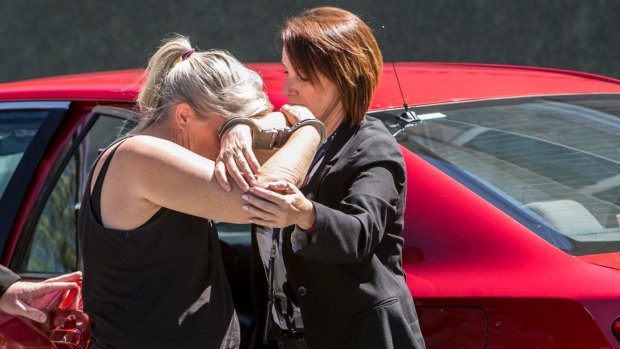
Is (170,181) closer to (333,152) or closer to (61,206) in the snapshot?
(333,152)

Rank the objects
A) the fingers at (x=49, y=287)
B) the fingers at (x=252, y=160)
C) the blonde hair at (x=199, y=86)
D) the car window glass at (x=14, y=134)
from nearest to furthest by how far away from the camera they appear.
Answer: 1. the fingers at (x=252, y=160)
2. the blonde hair at (x=199, y=86)
3. the fingers at (x=49, y=287)
4. the car window glass at (x=14, y=134)

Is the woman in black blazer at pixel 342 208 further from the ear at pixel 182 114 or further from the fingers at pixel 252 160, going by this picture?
the ear at pixel 182 114

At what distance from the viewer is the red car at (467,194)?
2.09 metres

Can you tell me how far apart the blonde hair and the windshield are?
502mm

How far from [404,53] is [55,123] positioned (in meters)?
4.99

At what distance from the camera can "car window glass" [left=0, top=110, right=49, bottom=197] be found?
10.5ft

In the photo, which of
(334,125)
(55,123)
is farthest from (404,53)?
(334,125)

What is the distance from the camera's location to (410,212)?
229 cm

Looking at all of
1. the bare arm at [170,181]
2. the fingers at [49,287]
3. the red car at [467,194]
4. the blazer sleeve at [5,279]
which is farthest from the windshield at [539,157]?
the blazer sleeve at [5,279]

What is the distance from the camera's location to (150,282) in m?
2.04

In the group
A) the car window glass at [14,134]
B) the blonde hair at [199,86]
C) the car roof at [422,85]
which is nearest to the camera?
the blonde hair at [199,86]

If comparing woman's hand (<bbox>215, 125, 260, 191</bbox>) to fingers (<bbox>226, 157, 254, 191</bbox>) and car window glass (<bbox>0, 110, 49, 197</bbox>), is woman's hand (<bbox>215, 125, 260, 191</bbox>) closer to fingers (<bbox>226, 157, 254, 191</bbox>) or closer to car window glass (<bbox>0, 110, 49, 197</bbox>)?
fingers (<bbox>226, 157, 254, 191</bbox>)

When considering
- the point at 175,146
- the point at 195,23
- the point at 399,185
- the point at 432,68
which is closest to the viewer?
the point at 175,146

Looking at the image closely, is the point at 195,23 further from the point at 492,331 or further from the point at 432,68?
the point at 492,331
